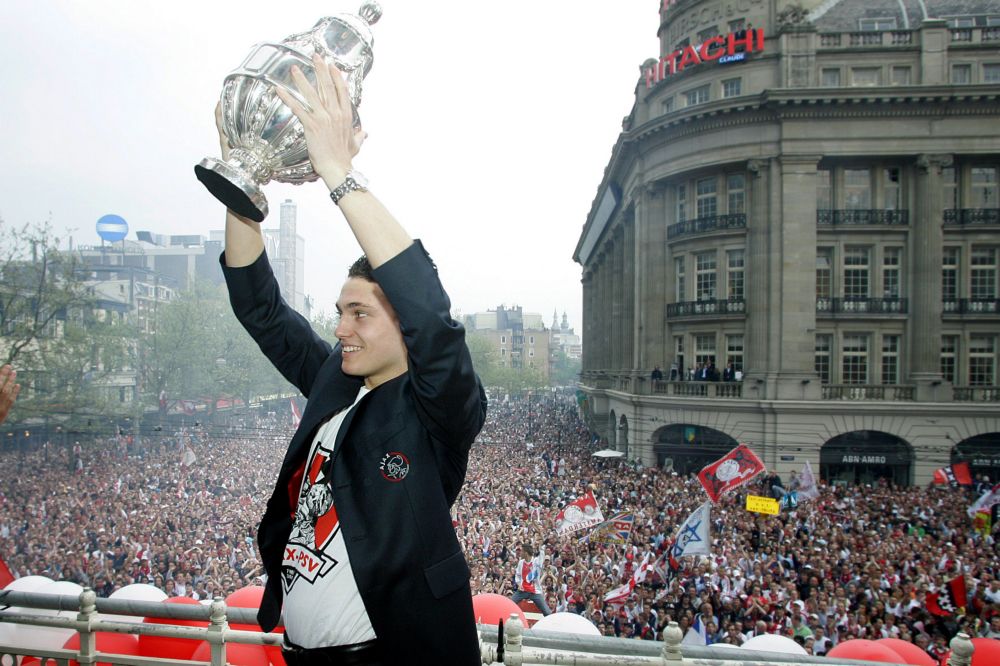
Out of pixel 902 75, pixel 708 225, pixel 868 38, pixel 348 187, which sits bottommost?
pixel 348 187

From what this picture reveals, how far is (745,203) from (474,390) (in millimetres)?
25765

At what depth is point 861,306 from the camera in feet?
79.4

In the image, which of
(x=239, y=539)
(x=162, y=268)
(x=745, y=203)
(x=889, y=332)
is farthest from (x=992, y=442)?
(x=162, y=268)

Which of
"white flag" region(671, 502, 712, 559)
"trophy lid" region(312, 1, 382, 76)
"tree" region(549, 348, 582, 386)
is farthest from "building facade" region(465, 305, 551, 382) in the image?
"trophy lid" region(312, 1, 382, 76)

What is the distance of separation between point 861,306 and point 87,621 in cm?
2646

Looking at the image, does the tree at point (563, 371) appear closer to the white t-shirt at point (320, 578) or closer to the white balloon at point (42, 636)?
the white balloon at point (42, 636)

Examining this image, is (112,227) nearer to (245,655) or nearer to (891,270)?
(245,655)

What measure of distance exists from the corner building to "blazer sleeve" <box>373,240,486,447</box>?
78.0ft

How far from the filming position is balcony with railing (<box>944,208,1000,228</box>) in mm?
24047

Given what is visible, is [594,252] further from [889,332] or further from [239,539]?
[239,539]

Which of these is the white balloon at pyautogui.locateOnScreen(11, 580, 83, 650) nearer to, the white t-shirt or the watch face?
the white t-shirt

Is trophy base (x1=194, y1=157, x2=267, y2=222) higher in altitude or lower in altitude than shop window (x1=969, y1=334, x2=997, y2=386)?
higher

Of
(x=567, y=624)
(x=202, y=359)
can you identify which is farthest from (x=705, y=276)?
(x=567, y=624)

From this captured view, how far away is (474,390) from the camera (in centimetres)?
150
